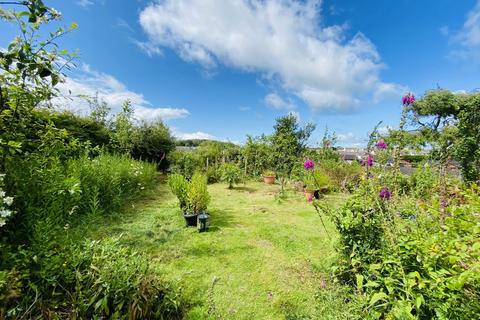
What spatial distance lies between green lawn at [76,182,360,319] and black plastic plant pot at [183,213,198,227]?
136 mm

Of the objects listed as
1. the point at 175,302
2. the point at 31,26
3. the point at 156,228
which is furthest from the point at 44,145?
the point at 156,228

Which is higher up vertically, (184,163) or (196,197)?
(184,163)

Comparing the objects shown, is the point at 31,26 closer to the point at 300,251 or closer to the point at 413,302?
the point at 413,302

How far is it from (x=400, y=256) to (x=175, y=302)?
1987mm

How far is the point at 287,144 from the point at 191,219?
5409 mm

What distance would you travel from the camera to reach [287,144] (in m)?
8.62

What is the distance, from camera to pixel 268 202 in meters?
6.68

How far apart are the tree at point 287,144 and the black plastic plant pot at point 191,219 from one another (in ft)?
12.8

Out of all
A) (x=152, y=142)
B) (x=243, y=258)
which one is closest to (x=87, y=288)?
(x=243, y=258)

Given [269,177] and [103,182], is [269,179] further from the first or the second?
[103,182]

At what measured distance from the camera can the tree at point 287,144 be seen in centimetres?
868

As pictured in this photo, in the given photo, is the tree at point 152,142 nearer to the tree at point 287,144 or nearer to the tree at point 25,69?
the tree at point 287,144

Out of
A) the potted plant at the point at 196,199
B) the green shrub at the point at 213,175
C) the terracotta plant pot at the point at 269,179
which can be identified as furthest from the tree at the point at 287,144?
the potted plant at the point at 196,199

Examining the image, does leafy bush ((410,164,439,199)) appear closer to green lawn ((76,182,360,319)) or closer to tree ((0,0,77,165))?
green lawn ((76,182,360,319))
